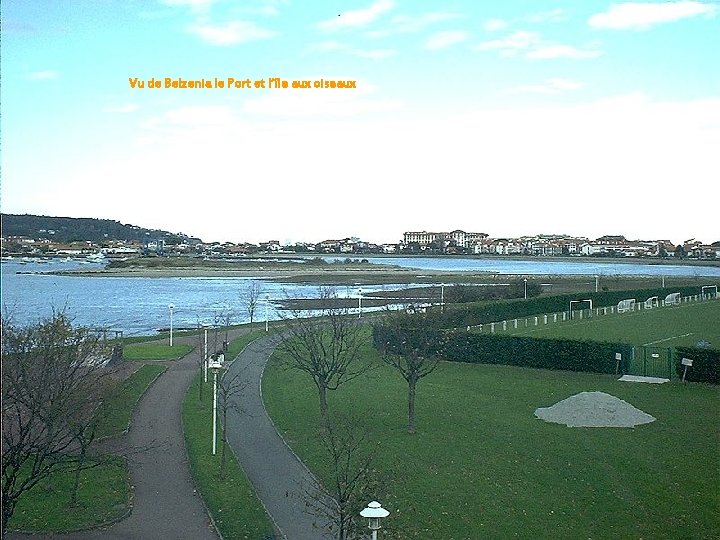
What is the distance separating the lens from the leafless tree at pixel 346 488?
34.5 ft

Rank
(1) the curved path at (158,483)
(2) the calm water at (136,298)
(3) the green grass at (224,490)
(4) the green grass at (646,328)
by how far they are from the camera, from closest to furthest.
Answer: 1. (1) the curved path at (158,483)
2. (3) the green grass at (224,490)
3. (4) the green grass at (646,328)
4. (2) the calm water at (136,298)

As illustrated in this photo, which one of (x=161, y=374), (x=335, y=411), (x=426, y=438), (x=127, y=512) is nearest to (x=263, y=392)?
(x=335, y=411)

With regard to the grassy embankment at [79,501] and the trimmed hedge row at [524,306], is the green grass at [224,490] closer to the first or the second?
the grassy embankment at [79,501]

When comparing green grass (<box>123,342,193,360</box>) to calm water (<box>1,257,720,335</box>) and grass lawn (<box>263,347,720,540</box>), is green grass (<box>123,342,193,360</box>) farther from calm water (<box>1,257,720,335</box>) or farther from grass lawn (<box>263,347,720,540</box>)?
grass lawn (<box>263,347,720,540</box>)

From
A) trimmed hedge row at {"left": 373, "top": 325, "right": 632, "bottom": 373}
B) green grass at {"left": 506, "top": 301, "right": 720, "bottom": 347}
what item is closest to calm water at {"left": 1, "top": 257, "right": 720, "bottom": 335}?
trimmed hedge row at {"left": 373, "top": 325, "right": 632, "bottom": 373}

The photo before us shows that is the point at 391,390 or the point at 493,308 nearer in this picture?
the point at 391,390

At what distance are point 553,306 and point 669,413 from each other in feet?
95.0

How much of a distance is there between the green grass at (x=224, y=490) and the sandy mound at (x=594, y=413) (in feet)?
30.7

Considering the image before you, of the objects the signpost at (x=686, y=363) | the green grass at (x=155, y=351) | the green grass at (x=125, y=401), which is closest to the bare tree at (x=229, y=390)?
the green grass at (x=125, y=401)

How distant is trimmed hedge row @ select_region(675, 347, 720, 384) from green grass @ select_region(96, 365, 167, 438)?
19179mm

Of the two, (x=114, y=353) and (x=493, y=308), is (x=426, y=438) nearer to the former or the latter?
(x=114, y=353)

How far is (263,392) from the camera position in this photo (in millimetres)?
23344

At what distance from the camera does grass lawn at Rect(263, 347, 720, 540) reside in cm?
1266

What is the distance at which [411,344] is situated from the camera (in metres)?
21.2
